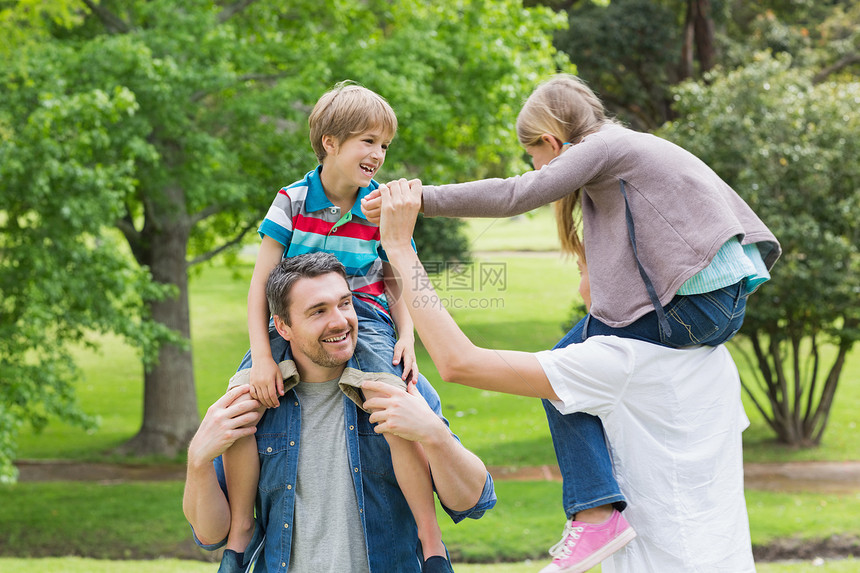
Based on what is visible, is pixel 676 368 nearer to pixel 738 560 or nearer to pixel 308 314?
pixel 738 560

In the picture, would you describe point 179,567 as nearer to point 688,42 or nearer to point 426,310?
point 426,310

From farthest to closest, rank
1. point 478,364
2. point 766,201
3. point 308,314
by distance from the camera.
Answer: point 766,201 < point 308,314 < point 478,364

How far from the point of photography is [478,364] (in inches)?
101

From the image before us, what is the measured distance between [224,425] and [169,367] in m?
10.8

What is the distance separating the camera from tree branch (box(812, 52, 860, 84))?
57.8 feet

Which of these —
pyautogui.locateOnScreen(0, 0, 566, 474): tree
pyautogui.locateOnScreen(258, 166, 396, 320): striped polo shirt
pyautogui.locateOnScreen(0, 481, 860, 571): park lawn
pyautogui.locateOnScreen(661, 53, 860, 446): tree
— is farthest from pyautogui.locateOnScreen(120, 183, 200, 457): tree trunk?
pyautogui.locateOnScreen(258, 166, 396, 320): striped polo shirt

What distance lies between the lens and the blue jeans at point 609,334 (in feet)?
8.85

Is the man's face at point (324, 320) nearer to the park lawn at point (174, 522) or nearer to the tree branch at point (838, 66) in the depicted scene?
the park lawn at point (174, 522)

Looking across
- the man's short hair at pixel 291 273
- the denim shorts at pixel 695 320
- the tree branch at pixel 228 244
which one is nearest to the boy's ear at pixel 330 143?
the man's short hair at pixel 291 273

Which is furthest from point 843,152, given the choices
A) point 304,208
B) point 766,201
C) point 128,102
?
point 304,208

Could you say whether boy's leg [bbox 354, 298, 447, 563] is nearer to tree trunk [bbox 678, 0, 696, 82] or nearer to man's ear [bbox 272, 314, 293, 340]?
man's ear [bbox 272, 314, 293, 340]

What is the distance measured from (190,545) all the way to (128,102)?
549 cm

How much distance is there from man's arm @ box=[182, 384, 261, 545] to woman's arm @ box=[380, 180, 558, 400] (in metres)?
0.86

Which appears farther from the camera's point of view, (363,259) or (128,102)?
(128,102)
